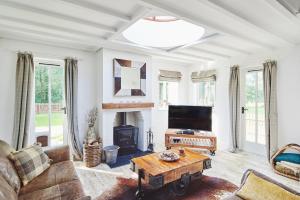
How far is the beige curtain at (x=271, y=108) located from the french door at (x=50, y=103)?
4.21 m

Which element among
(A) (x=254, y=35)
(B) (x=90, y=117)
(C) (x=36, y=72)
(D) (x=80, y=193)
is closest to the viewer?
(D) (x=80, y=193)

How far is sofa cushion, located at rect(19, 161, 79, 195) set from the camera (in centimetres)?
185

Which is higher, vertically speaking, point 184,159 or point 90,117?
point 90,117

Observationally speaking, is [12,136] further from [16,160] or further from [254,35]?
[254,35]

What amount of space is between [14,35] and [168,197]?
11.5ft

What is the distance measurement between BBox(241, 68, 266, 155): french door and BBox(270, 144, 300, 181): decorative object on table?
30.1 inches

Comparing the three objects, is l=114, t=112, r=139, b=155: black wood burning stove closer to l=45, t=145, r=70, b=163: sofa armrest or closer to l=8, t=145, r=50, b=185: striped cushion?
l=45, t=145, r=70, b=163: sofa armrest

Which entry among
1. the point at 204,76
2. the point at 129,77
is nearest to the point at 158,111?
the point at 129,77

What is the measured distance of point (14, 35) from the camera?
2.96 meters

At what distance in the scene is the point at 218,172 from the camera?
3105 millimetres

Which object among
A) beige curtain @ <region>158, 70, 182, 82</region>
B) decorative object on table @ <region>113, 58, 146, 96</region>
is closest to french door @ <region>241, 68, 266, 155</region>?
beige curtain @ <region>158, 70, 182, 82</region>

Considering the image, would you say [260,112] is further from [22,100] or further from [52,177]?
[22,100]

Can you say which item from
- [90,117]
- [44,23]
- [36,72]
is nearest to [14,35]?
[36,72]

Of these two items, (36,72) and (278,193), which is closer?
(278,193)
